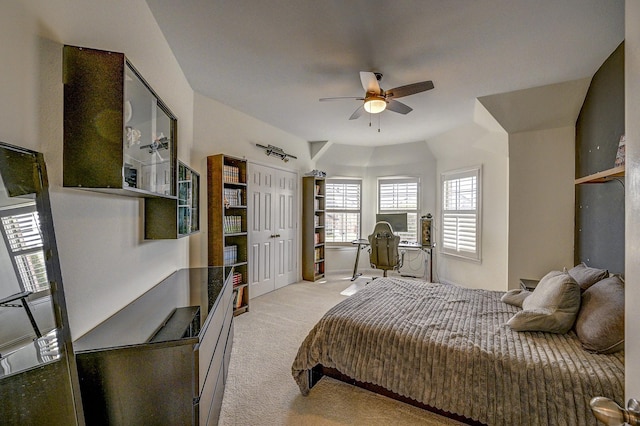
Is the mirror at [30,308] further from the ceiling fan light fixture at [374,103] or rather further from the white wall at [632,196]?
the ceiling fan light fixture at [374,103]

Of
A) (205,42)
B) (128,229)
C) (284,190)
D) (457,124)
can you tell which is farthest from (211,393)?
(457,124)

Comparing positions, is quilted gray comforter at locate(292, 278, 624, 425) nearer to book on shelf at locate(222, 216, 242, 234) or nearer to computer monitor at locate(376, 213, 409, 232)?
book on shelf at locate(222, 216, 242, 234)

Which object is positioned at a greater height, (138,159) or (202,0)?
(202,0)

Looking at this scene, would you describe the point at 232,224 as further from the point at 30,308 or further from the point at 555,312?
the point at 555,312

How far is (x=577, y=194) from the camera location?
3223 millimetres

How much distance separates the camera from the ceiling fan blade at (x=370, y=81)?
2.50 m

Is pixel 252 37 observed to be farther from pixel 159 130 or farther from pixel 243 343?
pixel 243 343

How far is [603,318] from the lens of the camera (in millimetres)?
1598

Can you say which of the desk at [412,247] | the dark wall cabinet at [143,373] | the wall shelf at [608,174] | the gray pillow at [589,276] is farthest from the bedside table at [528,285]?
the dark wall cabinet at [143,373]

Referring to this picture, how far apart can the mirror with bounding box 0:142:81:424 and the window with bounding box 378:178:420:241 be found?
211 inches

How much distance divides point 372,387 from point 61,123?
234 centimetres

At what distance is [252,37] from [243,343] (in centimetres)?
281

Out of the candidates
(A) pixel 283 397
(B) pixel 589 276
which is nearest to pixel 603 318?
(B) pixel 589 276

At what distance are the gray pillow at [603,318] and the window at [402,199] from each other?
3922 mm
